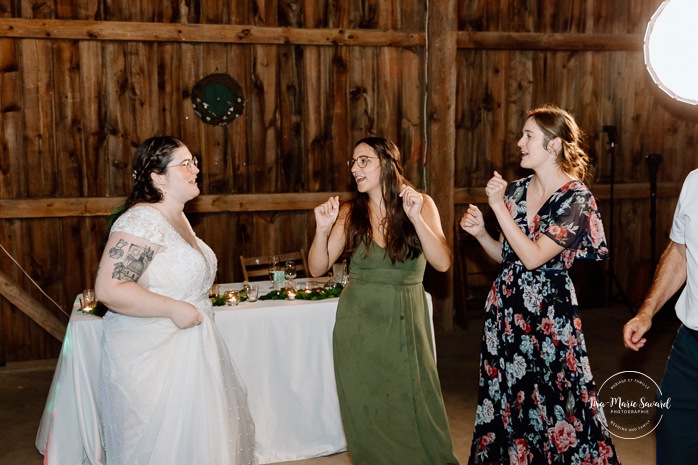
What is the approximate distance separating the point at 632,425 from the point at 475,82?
3.59m

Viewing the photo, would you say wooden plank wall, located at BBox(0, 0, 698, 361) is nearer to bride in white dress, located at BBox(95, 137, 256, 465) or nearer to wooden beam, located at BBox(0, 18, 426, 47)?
wooden beam, located at BBox(0, 18, 426, 47)

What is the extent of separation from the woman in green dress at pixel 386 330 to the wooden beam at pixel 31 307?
3349 mm

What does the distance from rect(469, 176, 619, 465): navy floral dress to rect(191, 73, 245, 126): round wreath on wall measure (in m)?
3.46

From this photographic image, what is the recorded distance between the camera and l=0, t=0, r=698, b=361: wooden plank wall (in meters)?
5.72

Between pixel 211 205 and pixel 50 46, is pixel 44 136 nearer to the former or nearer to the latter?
pixel 50 46

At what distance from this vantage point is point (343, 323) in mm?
3299

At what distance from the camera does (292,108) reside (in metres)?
6.25

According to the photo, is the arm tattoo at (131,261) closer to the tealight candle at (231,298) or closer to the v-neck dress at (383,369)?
the v-neck dress at (383,369)

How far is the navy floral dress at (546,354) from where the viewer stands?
2.97 meters

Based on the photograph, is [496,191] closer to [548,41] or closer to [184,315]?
[184,315]

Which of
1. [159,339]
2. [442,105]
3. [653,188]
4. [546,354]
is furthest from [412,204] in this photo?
[653,188]

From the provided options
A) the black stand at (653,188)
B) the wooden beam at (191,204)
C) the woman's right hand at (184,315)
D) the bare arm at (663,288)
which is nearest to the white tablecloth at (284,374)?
the woman's right hand at (184,315)

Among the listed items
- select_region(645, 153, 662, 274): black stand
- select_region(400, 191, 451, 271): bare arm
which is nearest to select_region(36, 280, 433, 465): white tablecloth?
select_region(400, 191, 451, 271): bare arm

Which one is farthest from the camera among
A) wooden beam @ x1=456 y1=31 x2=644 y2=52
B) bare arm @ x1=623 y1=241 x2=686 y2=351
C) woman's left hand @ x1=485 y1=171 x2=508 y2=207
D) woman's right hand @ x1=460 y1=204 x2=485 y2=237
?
wooden beam @ x1=456 y1=31 x2=644 y2=52
